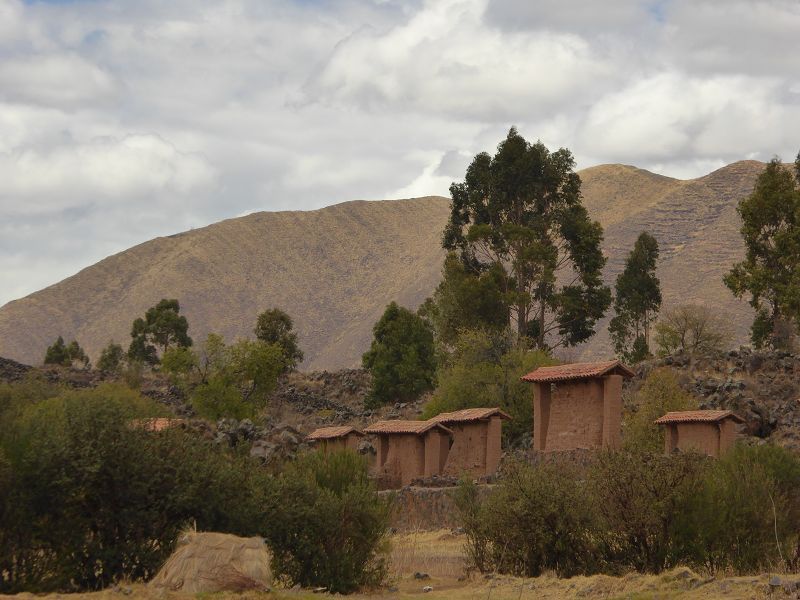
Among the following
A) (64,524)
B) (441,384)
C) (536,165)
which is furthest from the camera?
(536,165)

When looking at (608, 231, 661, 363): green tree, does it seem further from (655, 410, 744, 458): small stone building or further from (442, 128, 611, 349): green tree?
(655, 410, 744, 458): small stone building

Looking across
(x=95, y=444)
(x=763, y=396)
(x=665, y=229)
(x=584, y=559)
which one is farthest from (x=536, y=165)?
(x=665, y=229)

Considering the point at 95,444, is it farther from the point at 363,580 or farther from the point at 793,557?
the point at 793,557

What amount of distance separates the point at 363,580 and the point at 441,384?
32457 mm

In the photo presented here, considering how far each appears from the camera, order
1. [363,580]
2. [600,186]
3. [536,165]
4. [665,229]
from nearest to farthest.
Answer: [363,580]
[536,165]
[665,229]
[600,186]

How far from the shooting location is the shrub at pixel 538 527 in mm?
25484

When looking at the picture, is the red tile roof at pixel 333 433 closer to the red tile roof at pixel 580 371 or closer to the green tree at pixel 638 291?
the red tile roof at pixel 580 371

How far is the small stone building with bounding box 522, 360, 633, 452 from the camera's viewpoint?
40125 millimetres

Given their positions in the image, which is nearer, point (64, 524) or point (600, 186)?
point (64, 524)

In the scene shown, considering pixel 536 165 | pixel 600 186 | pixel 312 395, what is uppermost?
pixel 600 186

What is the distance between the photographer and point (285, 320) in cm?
8906

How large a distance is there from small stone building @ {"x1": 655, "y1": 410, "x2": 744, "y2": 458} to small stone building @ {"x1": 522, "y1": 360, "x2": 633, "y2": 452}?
178 centimetres

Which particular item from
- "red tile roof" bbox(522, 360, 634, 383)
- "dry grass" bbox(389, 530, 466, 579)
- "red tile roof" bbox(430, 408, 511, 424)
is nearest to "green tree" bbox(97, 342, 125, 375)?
"red tile roof" bbox(430, 408, 511, 424)

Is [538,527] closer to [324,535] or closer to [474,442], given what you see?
[324,535]
